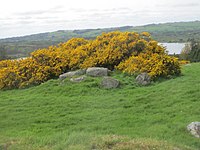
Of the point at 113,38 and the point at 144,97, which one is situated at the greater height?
the point at 113,38

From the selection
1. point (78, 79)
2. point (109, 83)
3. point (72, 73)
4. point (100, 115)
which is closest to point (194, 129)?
point (100, 115)

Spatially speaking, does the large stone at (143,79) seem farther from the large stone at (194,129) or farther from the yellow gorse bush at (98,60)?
the large stone at (194,129)

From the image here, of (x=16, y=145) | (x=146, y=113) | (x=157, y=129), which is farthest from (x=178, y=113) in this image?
(x=16, y=145)

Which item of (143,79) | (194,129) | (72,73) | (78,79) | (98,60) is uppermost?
(98,60)

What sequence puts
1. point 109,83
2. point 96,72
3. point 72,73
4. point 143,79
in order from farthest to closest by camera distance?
point 72,73
point 96,72
point 143,79
point 109,83

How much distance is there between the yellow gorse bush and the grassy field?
109 centimetres

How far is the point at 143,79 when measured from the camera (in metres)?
15.4

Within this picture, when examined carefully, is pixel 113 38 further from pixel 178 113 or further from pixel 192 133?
pixel 192 133

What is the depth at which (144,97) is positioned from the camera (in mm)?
12969

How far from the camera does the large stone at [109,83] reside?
14703 millimetres

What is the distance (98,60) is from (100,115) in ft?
25.3

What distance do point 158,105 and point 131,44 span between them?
7.06 meters

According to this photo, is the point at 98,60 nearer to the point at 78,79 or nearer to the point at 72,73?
the point at 72,73

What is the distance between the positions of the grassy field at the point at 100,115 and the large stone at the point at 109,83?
299mm
